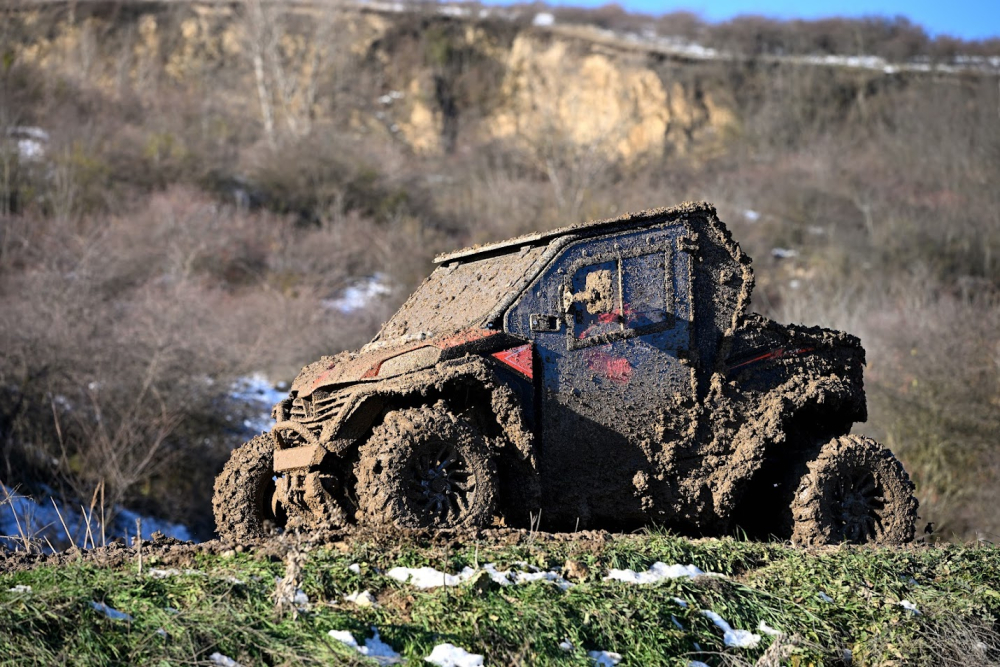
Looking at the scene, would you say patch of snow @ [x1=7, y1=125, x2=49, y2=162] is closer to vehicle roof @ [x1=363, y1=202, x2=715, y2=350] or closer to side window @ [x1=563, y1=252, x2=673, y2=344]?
vehicle roof @ [x1=363, y1=202, x2=715, y2=350]

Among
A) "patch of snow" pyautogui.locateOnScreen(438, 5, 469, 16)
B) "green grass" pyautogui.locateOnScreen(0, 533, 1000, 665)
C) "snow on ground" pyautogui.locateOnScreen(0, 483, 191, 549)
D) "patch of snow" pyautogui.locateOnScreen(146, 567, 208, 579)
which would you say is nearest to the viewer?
"green grass" pyautogui.locateOnScreen(0, 533, 1000, 665)

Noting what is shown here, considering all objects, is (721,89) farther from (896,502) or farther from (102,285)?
(896,502)

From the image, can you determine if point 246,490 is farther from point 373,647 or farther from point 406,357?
point 373,647

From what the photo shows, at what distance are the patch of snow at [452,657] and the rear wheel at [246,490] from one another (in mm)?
3222

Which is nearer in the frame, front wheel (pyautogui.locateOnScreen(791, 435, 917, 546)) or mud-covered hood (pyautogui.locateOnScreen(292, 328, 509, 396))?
mud-covered hood (pyautogui.locateOnScreen(292, 328, 509, 396))

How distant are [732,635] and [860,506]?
129 inches

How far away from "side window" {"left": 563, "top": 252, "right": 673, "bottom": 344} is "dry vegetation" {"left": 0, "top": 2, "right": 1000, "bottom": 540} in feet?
39.4

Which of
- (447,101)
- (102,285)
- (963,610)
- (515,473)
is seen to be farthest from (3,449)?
(447,101)

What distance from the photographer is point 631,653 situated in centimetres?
646

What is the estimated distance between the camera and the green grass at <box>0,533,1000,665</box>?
592 cm

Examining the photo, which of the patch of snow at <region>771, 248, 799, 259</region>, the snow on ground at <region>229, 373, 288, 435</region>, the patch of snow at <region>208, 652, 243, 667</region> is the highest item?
the patch of snow at <region>208, 652, 243, 667</region>

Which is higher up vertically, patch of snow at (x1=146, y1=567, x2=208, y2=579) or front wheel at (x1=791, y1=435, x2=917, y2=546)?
patch of snow at (x1=146, y1=567, x2=208, y2=579)

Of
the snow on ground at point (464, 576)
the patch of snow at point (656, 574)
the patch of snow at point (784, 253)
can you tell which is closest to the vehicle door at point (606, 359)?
the patch of snow at point (656, 574)

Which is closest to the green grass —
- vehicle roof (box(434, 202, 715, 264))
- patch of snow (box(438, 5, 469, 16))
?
vehicle roof (box(434, 202, 715, 264))
